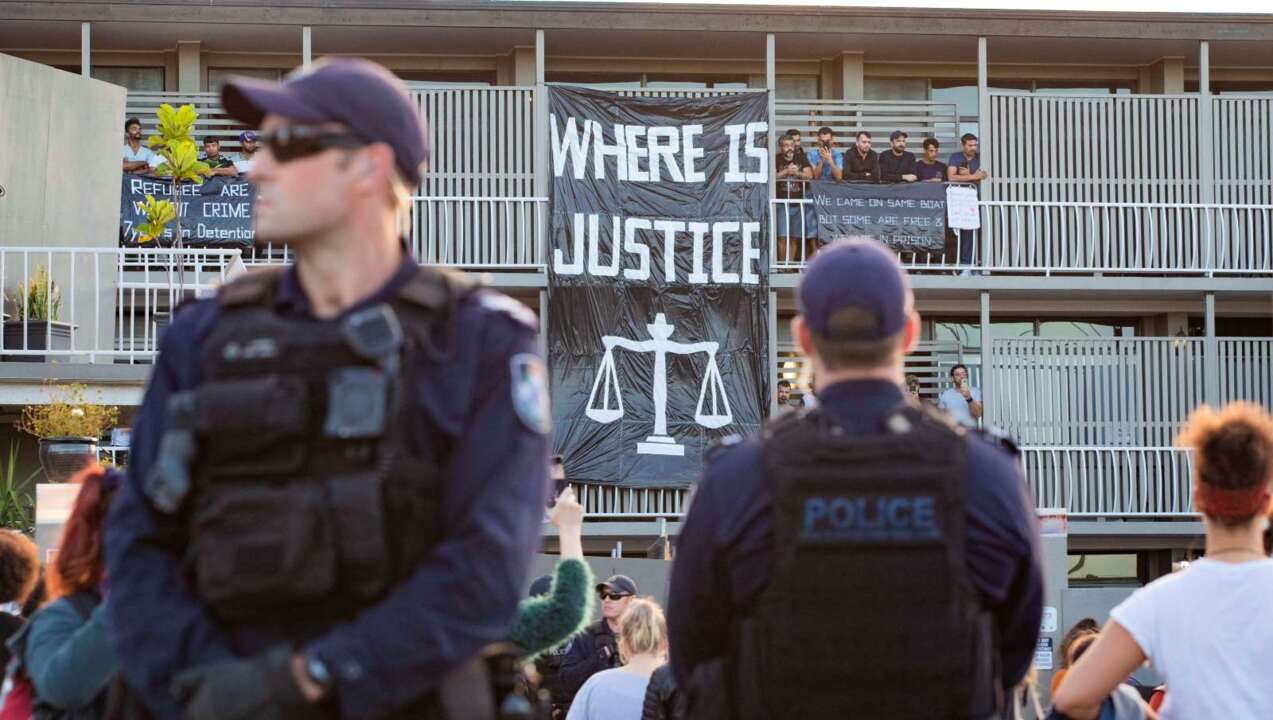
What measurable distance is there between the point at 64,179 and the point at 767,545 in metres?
15.0

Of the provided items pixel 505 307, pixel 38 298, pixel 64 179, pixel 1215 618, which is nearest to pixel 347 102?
pixel 505 307

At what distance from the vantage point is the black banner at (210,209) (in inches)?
787

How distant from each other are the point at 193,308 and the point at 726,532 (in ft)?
3.38

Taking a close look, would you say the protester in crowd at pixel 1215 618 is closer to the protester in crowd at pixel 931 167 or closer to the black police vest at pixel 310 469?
the black police vest at pixel 310 469

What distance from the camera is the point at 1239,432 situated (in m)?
4.04

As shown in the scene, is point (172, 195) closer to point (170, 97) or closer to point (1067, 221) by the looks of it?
point (170, 97)

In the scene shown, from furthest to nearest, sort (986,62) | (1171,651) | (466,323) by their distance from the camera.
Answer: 1. (986,62)
2. (1171,651)
3. (466,323)

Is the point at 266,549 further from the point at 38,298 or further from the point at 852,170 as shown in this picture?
the point at 852,170

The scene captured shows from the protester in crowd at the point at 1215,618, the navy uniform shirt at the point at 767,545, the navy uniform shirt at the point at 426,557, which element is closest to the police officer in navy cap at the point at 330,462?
the navy uniform shirt at the point at 426,557

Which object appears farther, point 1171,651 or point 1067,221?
point 1067,221

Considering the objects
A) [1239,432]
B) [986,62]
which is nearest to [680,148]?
[986,62]

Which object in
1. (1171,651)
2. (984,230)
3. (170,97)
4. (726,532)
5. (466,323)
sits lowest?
(1171,651)

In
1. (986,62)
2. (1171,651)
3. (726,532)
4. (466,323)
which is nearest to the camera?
(466,323)

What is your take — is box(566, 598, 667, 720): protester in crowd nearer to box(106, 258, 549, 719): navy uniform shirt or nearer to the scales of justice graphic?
box(106, 258, 549, 719): navy uniform shirt
